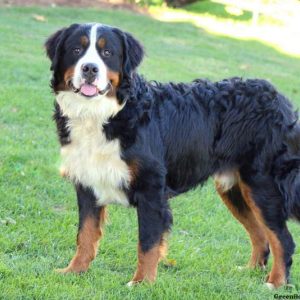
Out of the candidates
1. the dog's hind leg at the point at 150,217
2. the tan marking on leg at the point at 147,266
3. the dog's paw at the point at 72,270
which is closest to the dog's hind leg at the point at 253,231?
the dog's hind leg at the point at 150,217

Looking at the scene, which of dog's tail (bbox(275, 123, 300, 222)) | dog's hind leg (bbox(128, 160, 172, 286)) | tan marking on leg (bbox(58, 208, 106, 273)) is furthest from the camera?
dog's tail (bbox(275, 123, 300, 222))

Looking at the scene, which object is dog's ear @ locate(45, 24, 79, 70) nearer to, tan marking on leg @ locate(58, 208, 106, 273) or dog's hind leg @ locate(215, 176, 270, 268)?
tan marking on leg @ locate(58, 208, 106, 273)

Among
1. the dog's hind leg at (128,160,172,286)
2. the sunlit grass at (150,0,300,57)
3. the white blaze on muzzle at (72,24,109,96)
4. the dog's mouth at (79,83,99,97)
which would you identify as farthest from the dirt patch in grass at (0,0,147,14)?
the dog's hind leg at (128,160,172,286)

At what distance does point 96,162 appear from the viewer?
508 cm

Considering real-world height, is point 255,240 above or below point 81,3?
above

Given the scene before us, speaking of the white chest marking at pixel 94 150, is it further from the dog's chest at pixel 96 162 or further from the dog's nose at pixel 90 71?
the dog's nose at pixel 90 71

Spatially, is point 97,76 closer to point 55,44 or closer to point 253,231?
point 55,44

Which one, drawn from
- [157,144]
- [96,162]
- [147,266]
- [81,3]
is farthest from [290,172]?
[81,3]

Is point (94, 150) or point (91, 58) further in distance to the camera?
point (94, 150)

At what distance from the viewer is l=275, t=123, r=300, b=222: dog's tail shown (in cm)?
568

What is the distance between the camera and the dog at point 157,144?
16.5 ft

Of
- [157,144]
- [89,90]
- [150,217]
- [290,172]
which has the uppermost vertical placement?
[89,90]

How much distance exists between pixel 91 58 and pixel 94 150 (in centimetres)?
72

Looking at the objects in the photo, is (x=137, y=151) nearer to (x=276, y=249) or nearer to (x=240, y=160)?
(x=240, y=160)
